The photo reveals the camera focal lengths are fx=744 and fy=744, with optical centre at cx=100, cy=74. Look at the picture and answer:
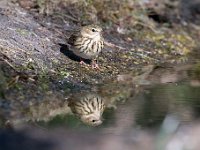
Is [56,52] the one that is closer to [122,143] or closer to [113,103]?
[113,103]

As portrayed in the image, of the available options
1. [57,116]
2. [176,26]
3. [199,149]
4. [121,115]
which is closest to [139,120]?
[121,115]

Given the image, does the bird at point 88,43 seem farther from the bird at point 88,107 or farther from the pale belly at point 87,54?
the bird at point 88,107

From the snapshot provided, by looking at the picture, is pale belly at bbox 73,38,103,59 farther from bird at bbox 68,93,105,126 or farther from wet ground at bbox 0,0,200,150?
bird at bbox 68,93,105,126

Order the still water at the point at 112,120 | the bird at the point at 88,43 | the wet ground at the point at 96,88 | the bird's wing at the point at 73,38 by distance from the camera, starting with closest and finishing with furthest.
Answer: the still water at the point at 112,120 → the wet ground at the point at 96,88 → the bird at the point at 88,43 → the bird's wing at the point at 73,38

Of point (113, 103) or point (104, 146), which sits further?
point (113, 103)

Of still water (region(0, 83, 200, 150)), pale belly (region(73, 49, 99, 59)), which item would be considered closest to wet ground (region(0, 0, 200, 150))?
still water (region(0, 83, 200, 150))

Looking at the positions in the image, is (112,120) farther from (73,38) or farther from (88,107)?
(73,38)

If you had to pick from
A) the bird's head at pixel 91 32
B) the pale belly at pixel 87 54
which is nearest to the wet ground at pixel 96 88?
the pale belly at pixel 87 54

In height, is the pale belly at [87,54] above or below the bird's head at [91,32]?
below
